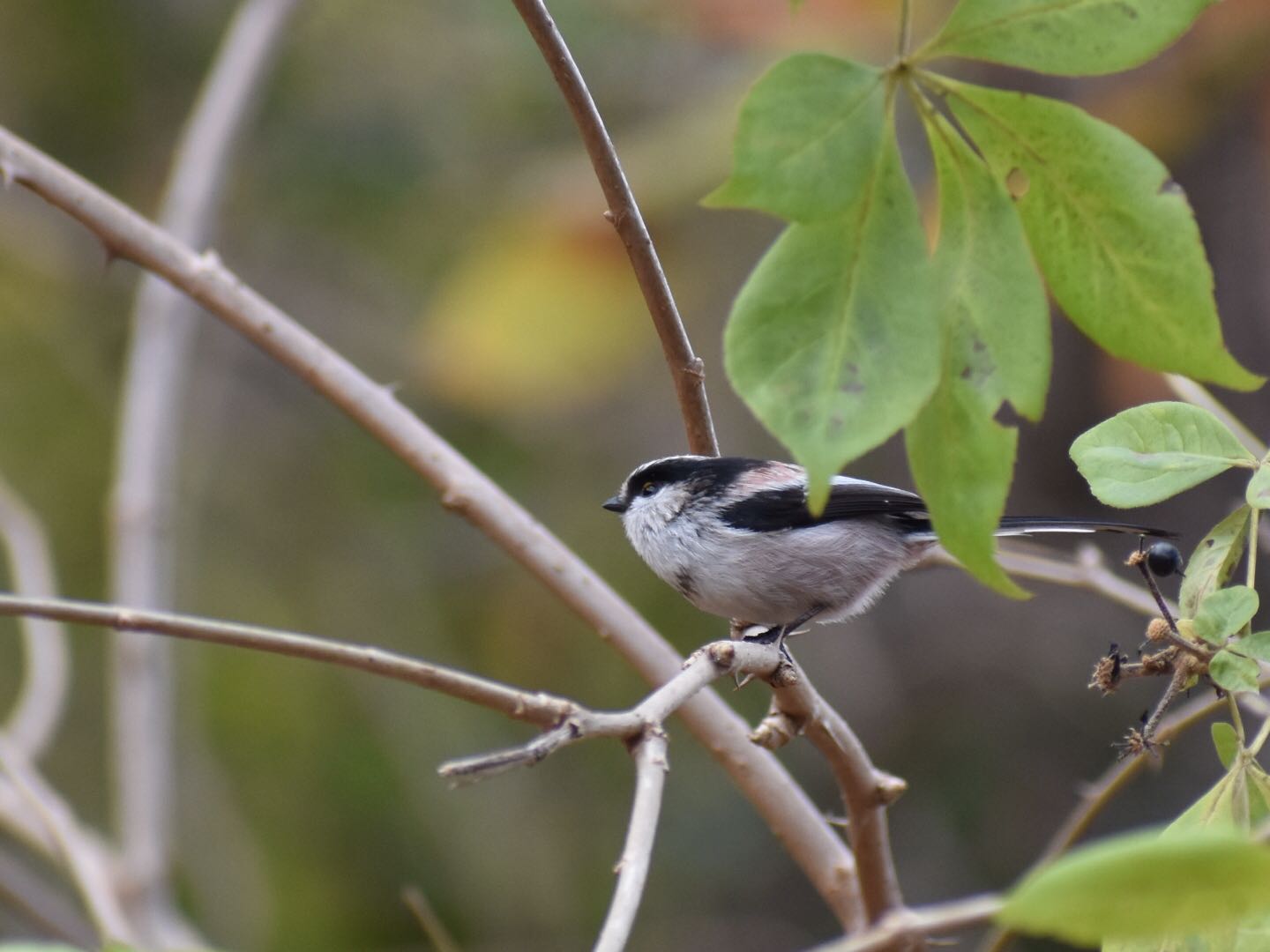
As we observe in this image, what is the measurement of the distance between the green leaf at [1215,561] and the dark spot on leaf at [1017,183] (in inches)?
21.9

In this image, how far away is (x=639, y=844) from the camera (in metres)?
1.37

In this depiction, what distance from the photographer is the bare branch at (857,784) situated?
2.25 m

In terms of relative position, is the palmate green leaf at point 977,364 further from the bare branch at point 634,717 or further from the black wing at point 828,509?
the black wing at point 828,509

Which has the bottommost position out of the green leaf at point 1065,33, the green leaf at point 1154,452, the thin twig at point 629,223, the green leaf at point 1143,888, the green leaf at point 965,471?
the green leaf at point 1143,888

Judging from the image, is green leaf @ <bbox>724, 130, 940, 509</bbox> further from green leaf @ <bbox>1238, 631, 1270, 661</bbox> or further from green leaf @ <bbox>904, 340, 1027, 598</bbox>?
green leaf @ <bbox>1238, 631, 1270, 661</bbox>

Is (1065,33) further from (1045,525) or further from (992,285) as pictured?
(1045,525)

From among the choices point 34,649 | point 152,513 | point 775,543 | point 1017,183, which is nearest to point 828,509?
point 775,543

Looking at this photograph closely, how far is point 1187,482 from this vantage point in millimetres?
1665

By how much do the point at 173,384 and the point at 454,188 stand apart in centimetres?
397

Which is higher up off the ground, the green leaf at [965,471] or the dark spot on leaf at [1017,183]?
the dark spot on leaf at [1017,183]

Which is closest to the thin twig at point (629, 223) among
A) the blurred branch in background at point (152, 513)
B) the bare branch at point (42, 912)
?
the blurred branch in background at point (152, 513)

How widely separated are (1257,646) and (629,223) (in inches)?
44.1

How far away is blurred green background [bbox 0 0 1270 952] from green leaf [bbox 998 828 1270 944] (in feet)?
18.9

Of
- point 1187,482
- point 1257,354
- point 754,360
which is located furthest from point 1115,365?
point 754,360
